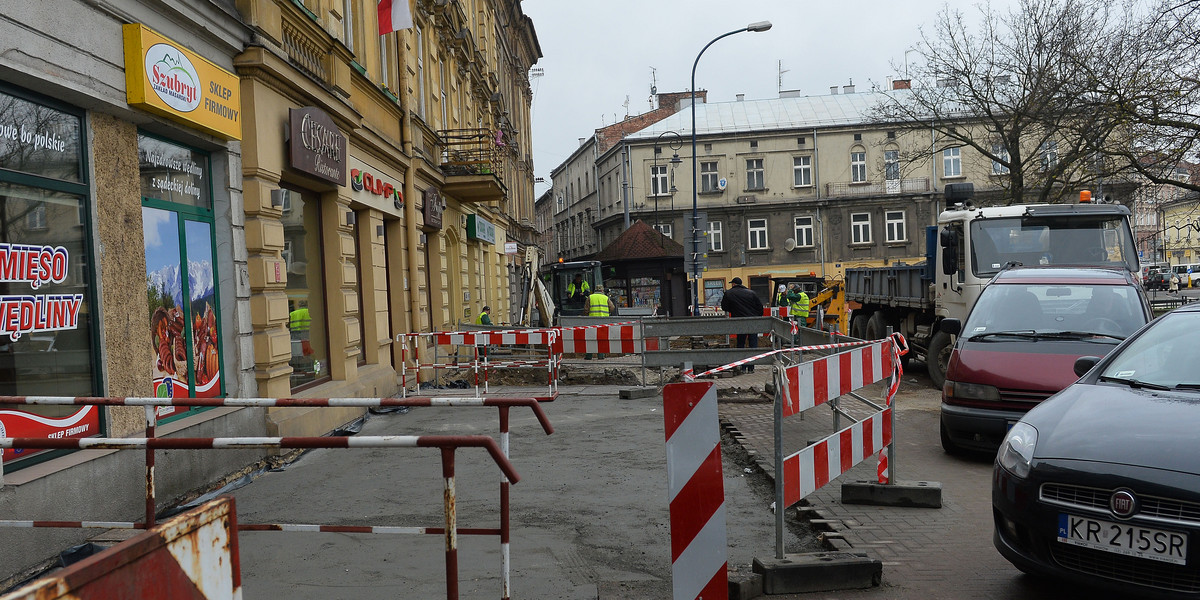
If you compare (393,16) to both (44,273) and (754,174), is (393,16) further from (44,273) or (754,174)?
(754,174)

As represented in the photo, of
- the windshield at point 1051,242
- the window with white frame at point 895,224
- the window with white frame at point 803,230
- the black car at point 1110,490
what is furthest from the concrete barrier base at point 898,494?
the window with white frame at point 895,224

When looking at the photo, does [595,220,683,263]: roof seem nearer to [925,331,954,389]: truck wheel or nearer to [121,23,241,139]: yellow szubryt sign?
[925,331,954,389]: truck wheel

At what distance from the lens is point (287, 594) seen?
4.73 metres

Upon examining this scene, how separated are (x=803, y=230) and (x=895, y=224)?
5.52m

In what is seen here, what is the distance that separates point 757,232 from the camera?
5609 cm

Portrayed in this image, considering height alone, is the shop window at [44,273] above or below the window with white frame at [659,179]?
below

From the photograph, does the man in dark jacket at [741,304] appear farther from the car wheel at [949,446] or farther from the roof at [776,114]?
the roof at [776,114]

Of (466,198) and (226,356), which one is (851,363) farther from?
(466,198)

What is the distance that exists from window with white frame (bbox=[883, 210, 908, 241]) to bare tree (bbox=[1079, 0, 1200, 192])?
34.5 m

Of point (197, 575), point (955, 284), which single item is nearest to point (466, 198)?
point (955, 284)

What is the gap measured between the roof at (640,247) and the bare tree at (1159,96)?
16456mm

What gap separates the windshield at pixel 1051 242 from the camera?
12867 millimetres

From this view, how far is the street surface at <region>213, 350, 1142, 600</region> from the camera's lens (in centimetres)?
487

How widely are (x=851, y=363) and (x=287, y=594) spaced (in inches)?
151
